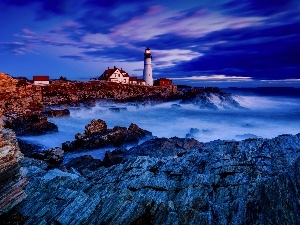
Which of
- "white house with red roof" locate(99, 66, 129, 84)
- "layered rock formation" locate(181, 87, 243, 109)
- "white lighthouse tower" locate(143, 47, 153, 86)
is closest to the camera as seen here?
"layered rock formation" locate(181, 87, 243, 109)

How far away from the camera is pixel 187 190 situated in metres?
10.1

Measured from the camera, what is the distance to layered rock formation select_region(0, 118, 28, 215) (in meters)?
9.84

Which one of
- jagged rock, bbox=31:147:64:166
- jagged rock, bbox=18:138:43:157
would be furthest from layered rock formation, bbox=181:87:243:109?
jagged rock, bbox=31:147:64:166

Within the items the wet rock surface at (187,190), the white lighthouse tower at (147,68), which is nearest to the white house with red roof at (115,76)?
the white lighthouse tower at (147,68)

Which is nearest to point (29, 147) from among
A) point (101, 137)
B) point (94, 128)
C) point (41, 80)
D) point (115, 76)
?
point (101, 137)

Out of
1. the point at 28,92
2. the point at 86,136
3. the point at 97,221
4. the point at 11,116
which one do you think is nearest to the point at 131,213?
the point at 97,221

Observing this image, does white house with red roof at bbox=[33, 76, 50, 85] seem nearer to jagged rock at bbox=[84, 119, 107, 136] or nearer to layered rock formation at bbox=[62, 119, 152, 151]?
jagged rock at bbox=[84, 119, 107, 136]

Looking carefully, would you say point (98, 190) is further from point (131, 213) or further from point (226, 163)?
point (226, 163)

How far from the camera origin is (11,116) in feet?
123

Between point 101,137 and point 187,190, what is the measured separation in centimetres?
1619

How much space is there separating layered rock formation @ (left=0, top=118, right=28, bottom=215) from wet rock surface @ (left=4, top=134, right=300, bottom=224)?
1.96 ft

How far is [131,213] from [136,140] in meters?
18.3

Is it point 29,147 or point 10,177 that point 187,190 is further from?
point 29,147

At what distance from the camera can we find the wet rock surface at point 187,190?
8.62 metres
